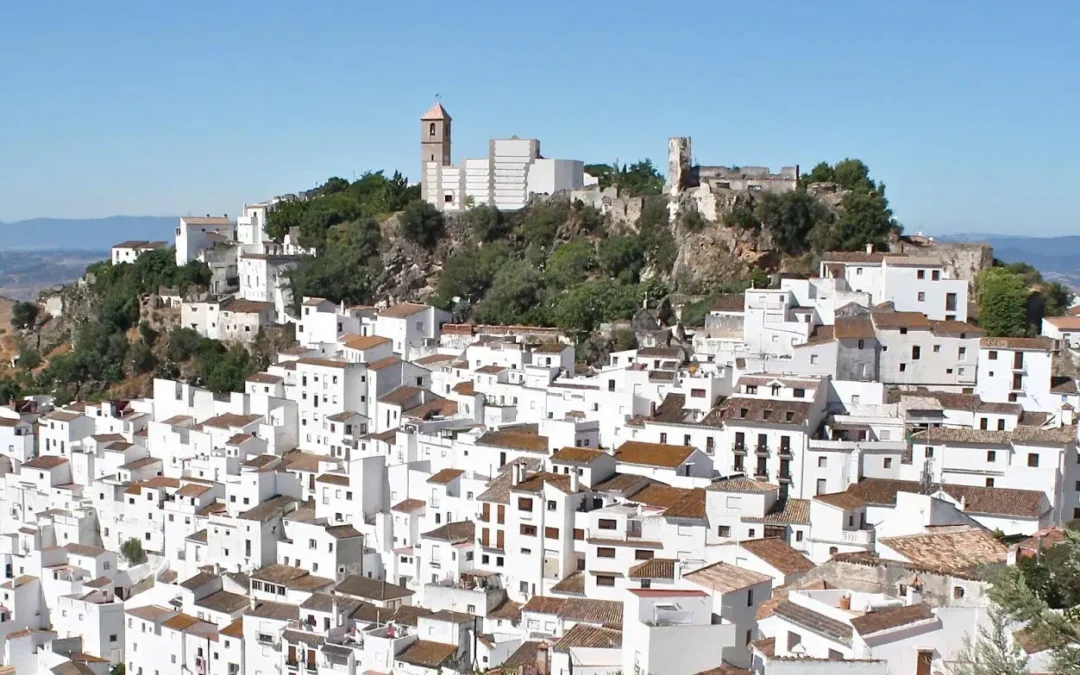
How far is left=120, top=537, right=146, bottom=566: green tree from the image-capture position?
117ft

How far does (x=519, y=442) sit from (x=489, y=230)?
22.0 m

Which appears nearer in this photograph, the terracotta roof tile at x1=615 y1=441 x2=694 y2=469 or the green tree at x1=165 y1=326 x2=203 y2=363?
the terracotta roof tile at x1=615 y1=441 x2=694 y2=469

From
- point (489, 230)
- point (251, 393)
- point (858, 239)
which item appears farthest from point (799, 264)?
point (251, 393)

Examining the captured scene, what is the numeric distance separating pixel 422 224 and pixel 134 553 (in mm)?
20922

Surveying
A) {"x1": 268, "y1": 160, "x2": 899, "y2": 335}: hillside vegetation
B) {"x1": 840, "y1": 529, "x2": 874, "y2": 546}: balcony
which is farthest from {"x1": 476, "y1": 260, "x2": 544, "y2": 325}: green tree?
{"x1": 840, "y1": 529, "x2": 874, "y2": 546}: balcony

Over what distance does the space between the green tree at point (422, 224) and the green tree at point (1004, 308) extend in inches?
977

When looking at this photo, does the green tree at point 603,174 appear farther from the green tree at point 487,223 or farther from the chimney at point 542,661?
the chimney at point 542,661

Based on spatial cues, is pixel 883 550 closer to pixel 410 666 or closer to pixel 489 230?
pixel 410 666

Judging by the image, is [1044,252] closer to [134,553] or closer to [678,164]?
[678,164]

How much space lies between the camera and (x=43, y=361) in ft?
181

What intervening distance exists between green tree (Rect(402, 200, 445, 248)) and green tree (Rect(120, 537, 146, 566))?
2022 cm

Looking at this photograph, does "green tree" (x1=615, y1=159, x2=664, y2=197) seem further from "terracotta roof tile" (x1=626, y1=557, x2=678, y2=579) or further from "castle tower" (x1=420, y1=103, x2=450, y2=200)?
"terracotta roof tile" (x1=626, y1=557, x2=678, y2=579)

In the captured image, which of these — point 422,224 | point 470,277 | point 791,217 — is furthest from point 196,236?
point 791,217

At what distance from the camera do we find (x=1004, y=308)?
3447cm
